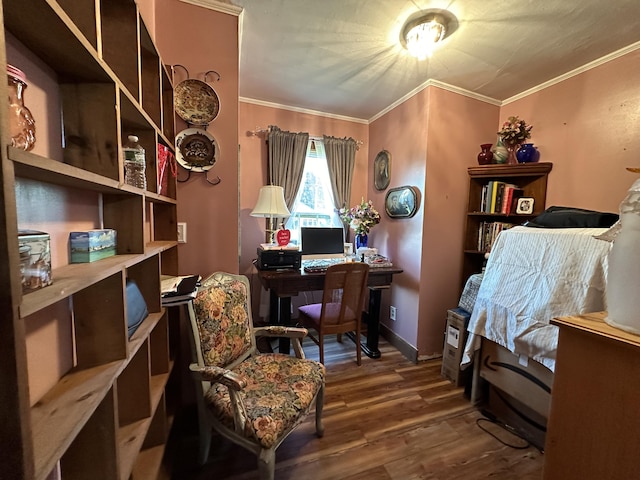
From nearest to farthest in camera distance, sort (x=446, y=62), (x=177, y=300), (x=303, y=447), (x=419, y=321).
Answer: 1. (x=177, y=300)
2. (x=303, y=447)
3. (x=446, y=62)
4. (x=419, y=321)

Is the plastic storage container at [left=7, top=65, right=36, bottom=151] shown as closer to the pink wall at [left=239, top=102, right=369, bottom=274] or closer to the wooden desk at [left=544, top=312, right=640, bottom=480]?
the wooden desk at [left=544, top=312, right=640, bottom=480]

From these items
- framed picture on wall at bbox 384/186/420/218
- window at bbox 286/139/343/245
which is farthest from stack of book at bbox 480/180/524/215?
window at bbox 286/139/343/245

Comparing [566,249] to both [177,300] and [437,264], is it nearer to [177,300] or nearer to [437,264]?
[437,264]

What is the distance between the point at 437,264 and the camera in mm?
2434

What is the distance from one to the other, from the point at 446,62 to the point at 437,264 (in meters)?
1.67

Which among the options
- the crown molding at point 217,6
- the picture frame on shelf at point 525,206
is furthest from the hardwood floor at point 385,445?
the crown molding at point 217,6

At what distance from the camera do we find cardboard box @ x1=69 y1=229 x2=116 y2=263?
0.74m

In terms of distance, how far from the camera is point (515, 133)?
7.38 ft

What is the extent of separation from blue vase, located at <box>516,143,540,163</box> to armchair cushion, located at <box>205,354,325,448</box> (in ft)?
7.95

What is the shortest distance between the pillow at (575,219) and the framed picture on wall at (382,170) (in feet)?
4.69

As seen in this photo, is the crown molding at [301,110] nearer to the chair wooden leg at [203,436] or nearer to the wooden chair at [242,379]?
the wooden chair at [242,379]

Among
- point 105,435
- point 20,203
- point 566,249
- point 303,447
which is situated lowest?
point 303,447

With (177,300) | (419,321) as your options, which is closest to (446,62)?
(419,321)

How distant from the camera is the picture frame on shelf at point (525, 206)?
2.22m
